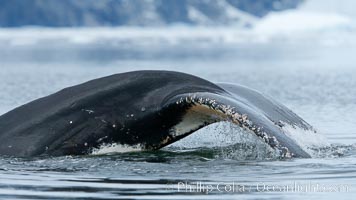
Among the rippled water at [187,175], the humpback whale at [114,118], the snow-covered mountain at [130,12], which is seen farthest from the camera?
the snow-covered mountain at [130,12]

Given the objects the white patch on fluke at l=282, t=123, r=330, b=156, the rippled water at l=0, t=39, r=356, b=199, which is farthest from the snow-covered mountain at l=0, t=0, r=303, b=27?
the rippled water at l=0, t=39, r=356, b=199

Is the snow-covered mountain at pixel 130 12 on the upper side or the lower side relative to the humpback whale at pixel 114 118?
upper

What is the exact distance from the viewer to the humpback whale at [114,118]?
260 inches

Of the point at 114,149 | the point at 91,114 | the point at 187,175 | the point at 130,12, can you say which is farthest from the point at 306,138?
the point at 130,12

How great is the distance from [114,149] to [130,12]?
61691mm

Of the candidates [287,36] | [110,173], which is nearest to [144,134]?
[110,173]

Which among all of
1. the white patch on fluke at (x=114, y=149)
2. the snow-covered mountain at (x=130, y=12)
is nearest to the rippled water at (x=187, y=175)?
the white patch on fluke at (x=114, y=149)

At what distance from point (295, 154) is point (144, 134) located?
107 centimetres

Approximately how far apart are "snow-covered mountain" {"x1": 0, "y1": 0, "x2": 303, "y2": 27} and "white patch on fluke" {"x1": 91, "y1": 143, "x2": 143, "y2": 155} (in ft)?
191

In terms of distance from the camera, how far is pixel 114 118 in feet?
21.8

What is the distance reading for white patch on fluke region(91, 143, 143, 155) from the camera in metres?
6.69

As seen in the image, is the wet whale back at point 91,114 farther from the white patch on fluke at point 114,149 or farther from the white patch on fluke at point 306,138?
the white patch on fluke at point 306,138

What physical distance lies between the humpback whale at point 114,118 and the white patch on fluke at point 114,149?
2 centimetres

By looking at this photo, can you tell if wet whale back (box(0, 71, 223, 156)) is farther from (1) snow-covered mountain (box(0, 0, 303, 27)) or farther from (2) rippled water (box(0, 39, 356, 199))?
(1) snow-covered mountain (box(0, 0, 303, 27))
